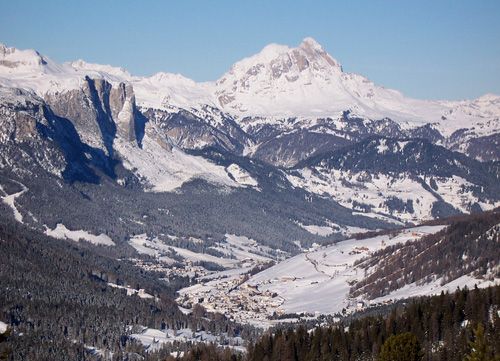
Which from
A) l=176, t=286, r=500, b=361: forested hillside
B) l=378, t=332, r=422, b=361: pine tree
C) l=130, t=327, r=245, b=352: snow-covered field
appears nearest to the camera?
l=378, t=332, r=422, b=361: pine tree

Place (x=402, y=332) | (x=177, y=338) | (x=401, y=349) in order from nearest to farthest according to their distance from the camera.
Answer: (x=401, y=349) < (x=402, y=332) < (x=177, y=338)

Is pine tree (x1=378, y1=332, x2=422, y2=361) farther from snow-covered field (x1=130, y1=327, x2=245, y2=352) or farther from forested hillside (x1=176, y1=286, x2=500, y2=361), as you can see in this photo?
snow-covered field (x1=130, y1=327, x2=245, y2=352)

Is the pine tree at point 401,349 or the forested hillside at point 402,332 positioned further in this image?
the forested hillside at point 402,332

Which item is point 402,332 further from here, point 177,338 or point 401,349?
point 177,338

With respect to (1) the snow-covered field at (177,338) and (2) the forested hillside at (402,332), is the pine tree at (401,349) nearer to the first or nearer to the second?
(2) the forested hillside at (402,332)

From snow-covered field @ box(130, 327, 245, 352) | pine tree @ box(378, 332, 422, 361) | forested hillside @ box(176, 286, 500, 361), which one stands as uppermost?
snow-covered field @ box(130, 327, 245, 352)

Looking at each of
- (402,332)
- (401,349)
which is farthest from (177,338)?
(401,349)

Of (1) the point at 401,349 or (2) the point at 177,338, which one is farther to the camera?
(2) the point at 177,338

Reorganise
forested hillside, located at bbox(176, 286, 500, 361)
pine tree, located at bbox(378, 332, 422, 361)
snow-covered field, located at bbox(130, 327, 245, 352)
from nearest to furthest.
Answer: pine tree, located at bbox(378, 332, 422, 361), forested hillside, located at bbox(176, 286, 500, 361), snow-covered field, located at bbox(130, 327, 245, 352)

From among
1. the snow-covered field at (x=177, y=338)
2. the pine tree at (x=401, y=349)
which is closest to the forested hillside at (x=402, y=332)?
the pine tree at (x=401, y=349)

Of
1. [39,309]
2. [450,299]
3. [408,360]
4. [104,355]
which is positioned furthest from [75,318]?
[408,360]

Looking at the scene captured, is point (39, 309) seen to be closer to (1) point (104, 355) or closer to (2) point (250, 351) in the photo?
(1) point (104, 355)

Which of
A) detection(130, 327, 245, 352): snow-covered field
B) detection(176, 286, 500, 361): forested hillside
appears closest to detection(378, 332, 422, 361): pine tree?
detection(176, 286, 500, 361): forested hillside

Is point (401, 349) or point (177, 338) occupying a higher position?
point (177, 338)
